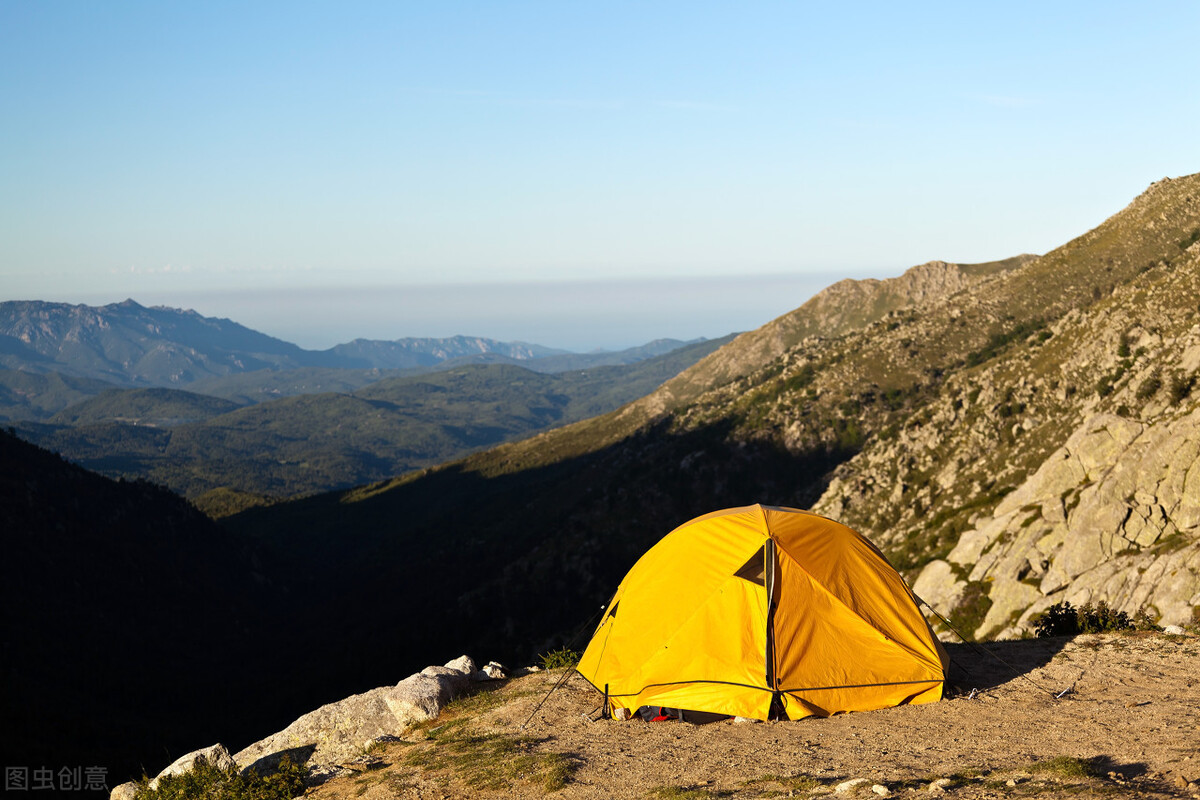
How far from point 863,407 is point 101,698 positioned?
12353 centimetres

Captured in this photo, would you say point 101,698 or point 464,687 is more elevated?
point 464,687

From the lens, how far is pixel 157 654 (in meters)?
132

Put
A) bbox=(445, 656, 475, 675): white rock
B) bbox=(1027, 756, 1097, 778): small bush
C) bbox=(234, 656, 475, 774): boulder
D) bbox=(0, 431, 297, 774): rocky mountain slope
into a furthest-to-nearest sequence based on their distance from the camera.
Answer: bbox=(0, 431, 297, 774): rocky mountain slope
bbox=(445, 656, 475, 675): white rock
bbox=(234, 656, 475, 774): boulder
bbox=(1027, 756, 1097, 778): small bush

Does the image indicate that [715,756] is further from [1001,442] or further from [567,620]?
[567,620]

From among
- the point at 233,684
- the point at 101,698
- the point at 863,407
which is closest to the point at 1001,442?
the point at 863,407

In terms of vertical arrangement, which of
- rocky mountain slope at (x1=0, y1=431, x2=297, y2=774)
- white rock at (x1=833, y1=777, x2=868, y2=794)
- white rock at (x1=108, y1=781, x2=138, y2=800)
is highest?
white rock at (x1=833, y1=777, x2=868, y2=794)

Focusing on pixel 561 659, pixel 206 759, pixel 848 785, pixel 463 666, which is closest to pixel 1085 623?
pixel 848 785

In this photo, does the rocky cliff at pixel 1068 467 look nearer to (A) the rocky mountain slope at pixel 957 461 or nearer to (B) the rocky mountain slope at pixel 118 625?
(A) the rocky mountain slope at pixel 957 461

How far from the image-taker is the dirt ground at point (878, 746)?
13.2 meters

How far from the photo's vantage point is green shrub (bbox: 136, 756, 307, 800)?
17.2 metres

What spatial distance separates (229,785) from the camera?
1745 centimetres

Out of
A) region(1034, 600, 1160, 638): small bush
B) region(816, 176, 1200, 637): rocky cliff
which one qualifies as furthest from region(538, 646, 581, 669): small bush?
region(816, 176, 1200, 637): rocky cliff

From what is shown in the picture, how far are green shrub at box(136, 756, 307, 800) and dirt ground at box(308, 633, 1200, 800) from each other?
0.88 metres

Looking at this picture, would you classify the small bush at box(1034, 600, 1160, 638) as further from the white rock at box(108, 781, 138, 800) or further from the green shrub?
the white rock at box(108, 781, 138, 800)
